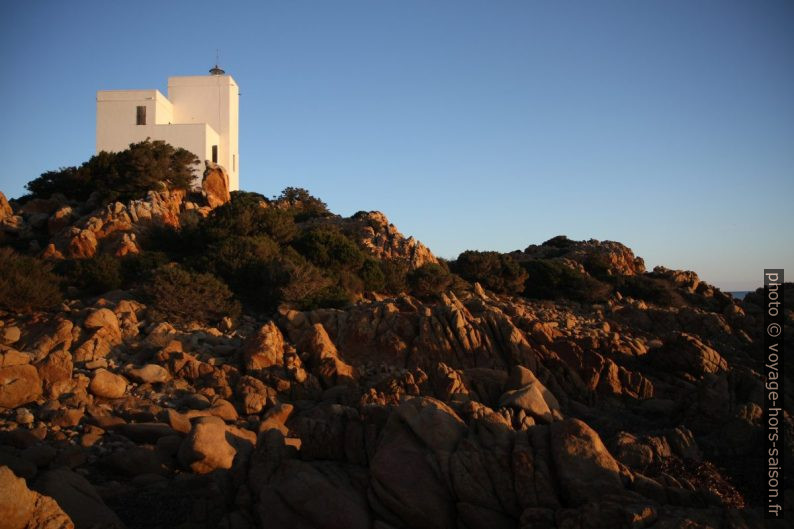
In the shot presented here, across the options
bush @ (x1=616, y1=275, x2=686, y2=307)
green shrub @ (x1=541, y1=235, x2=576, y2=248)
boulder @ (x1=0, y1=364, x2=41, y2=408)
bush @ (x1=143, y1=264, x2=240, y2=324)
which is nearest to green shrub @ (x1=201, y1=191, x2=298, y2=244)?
bush @ (x1=143, y1=264, x2=240, y2=324)

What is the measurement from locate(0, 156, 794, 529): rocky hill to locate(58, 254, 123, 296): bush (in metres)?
0.28

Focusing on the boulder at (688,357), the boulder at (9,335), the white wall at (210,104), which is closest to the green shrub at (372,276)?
the boulder at (688,357)

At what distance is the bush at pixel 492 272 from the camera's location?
1075 inches

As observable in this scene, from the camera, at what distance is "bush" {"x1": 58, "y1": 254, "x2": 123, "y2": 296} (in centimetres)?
1798

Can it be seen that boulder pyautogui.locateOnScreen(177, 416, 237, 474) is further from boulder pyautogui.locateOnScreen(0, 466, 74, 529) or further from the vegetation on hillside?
the vegetation on hillside

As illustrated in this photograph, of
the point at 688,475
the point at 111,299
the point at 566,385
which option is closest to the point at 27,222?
the point at 111,299

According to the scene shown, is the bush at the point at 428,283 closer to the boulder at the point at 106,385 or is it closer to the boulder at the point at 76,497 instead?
the boulder at the point at 106,385

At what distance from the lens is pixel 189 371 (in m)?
13.0

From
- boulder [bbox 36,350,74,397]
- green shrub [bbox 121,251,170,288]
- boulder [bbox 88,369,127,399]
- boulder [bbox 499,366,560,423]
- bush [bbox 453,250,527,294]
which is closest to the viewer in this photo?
boulder [bbox 499,366,560,423]

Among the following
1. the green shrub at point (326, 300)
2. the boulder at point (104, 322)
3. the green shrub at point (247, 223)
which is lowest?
the boulder at point (104, 322)

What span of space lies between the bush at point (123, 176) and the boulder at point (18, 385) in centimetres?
1578

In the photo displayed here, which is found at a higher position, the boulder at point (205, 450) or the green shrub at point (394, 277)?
the green shrub at point (394, 277)

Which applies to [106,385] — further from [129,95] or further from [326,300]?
[129,95]

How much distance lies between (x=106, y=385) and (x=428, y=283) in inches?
545
